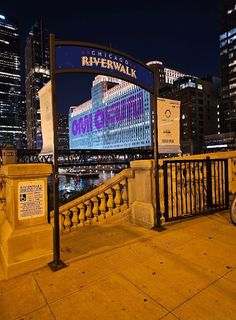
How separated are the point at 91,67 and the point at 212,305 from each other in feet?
13.2

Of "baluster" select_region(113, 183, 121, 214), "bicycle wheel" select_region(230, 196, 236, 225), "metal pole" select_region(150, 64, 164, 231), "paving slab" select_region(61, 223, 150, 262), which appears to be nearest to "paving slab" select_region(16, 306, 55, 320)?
"paving slab" select_region(61, 223, 150, 262)

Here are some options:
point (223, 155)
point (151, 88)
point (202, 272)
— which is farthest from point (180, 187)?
point (202, 272)

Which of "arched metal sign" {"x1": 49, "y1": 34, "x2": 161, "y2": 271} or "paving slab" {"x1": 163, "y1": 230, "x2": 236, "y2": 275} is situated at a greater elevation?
"arched metal sign" {"x1": 49, "y1": 34, "x2": 161, "y2": 271}

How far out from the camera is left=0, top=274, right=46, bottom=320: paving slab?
9.06 feet

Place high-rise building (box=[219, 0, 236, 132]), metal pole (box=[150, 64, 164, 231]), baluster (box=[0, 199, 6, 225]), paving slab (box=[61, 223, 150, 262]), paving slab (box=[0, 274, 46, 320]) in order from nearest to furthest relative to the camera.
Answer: paving slab (box=[0, 274, 46, 320]) → paving slab (box=[61, 223, 150, 262]) → baluster (box=[0, 199, 6, 225]) → metal pole (box=[150, 64, 164, 231]) → high-rise building (box=[219, 0, 236, 132])

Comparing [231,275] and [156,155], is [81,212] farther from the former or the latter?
[231,275]

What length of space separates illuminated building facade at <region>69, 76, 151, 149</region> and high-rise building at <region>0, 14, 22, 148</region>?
47101 mm

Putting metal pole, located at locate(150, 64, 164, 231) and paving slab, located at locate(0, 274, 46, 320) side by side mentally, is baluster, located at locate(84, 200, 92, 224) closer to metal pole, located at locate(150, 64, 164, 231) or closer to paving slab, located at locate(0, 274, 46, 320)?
metal pole, located at locate(150, 64, 164, 231)

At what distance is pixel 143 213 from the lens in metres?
5.67

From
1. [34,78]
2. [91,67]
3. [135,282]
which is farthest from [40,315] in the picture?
[34,78]

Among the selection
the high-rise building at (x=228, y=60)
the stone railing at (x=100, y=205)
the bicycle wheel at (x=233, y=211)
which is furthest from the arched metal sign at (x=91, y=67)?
the high-rise building at (x=228, y=60)

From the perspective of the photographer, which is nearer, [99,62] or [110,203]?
[99,62]

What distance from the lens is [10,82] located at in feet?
591

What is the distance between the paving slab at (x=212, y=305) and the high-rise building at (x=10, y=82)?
7256 inches
